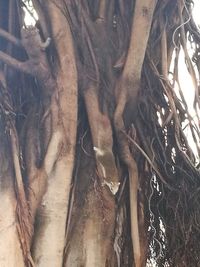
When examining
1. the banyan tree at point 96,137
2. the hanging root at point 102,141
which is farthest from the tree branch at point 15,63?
the hanging root at point 102,141

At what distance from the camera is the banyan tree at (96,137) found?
1815 millimetres

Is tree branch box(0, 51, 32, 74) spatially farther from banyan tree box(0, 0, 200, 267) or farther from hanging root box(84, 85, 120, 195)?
hanging root box(84, 85, 120, 195)

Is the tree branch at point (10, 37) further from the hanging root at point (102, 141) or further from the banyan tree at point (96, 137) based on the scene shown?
the hanging root at point (102, 141)

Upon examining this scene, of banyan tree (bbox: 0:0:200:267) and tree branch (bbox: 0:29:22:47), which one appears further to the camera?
tree branch (bbox: 0:29:22:47)

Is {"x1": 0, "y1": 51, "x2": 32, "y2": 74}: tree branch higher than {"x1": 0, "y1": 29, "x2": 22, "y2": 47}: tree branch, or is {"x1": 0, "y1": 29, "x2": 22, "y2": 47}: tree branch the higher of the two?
{"x1": 0, "y1": 29, "x2": 22, "y2": 47}: tree branch

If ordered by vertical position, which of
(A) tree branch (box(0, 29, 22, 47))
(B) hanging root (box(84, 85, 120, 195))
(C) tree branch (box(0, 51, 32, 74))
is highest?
(A) tree branch (box(0, 29, 22, 47))

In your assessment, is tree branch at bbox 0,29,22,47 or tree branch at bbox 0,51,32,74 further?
tree branch at bbox 0,29,22,47

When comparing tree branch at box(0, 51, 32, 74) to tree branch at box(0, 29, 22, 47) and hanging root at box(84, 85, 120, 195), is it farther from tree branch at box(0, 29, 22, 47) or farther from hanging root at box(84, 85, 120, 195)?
hanging root at box(84, 85, 120, 195)

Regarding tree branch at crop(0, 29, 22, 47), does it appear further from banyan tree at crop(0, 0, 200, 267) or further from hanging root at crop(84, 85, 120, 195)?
hanging root at crop(84, 85, 120, 195)

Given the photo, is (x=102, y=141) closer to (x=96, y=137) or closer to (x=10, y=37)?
(x=96, y=137)

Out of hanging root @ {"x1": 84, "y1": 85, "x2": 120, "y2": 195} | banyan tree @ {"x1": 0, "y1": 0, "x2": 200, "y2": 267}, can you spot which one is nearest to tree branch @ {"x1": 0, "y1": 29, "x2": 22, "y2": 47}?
banyan tree @ {"x1": 0, "y1": 0, "x2": 200, "y2": 267}

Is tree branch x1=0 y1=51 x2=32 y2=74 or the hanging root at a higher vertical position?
tree branch x1=0 y1=51 x2=32 y2=74

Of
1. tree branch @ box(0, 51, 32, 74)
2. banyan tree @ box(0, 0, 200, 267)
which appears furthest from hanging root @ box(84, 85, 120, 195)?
tree branch @ box(0, 51, 32, 74)

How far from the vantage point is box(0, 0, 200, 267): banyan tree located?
5.96 ft
